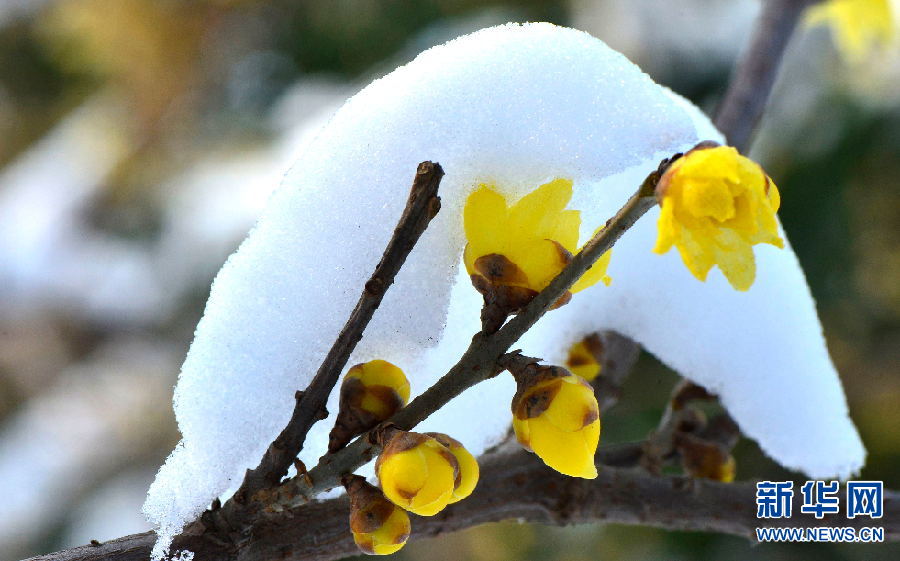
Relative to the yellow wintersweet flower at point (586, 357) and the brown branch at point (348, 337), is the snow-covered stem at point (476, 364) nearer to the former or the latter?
the brown branch at point (348, 337)

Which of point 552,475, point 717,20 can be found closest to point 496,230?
point 552,475

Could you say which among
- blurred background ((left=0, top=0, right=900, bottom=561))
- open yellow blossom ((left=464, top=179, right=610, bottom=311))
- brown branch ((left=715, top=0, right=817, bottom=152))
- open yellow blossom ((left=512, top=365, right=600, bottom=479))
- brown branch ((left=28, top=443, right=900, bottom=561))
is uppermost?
blurred background ((left=0, top=0, right=900, bottom=561))

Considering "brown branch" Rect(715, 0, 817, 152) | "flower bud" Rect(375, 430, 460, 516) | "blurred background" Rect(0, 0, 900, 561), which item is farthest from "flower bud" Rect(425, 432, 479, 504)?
"blurred background" Rect(0, 0, 900, 561)

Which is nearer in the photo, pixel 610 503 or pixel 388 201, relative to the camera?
pixel 388 201

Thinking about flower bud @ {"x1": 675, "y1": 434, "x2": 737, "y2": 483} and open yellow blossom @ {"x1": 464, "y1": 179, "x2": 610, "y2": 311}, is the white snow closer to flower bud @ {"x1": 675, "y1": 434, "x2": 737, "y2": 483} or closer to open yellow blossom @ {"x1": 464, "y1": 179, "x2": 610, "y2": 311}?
open yellow blossom @ {"x1": 464, "y1": 179, "x2": 610, "y2": 311}

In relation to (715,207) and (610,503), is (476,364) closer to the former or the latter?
(715,207)

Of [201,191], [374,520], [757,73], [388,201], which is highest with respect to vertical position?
[201,191]

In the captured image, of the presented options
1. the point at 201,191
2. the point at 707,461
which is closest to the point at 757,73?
the point at 707,461
